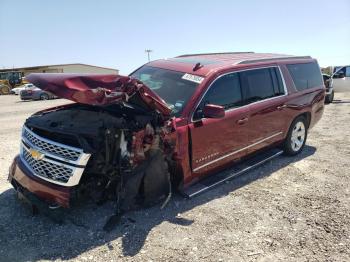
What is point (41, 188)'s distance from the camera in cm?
384

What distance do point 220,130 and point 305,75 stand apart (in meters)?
3.10

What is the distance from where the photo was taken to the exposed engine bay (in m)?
3.81

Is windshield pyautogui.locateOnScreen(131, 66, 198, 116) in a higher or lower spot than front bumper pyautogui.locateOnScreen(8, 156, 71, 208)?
higher

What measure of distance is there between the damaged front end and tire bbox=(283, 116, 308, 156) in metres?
3.14

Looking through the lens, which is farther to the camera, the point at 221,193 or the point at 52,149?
the point at 221,193

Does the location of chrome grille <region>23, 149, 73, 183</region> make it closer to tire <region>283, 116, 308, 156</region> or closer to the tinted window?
the tinted window

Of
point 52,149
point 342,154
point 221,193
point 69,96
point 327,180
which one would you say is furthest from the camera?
point 342,154

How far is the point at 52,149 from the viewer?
3822mm

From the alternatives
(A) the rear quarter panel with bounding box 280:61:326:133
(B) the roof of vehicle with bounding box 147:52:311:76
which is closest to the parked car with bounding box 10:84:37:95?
(B) the roof of vehicle with bounding box 147:52:311:76

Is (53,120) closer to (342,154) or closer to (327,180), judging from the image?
(327,180)

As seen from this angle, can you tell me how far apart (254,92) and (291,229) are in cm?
235

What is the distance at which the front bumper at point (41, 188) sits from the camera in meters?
3.75

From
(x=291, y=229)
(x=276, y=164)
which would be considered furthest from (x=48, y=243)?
(x=276, y=164)

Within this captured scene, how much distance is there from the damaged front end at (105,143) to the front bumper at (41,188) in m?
0.04
